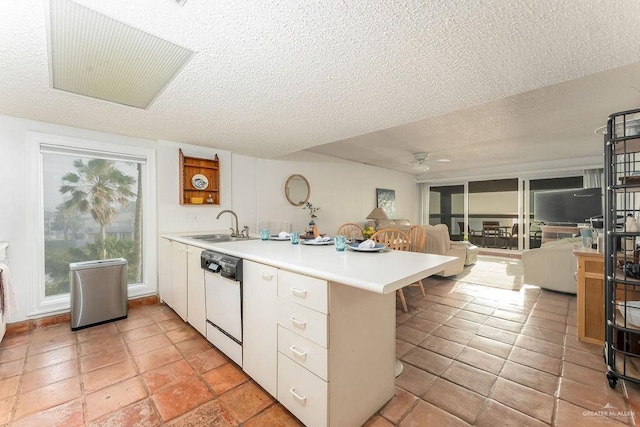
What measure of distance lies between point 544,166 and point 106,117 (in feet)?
25.4

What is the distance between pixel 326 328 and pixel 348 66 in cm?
149

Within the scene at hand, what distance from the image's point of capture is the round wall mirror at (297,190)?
459 centimetres

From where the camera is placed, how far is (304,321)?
4.31 feet

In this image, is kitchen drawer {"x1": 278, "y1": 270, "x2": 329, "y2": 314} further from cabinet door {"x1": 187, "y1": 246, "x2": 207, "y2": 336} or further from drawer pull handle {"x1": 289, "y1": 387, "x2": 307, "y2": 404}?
cabinet door {"x1": 187, "y1": 246, "x2": 207, "y2": 336}

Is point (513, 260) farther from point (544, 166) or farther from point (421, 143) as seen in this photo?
point (421, 143)

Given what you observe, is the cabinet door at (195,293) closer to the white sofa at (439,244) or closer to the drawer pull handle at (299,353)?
the drawer pull handle at (299,353)

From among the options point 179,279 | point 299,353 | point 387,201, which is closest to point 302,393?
point 299,353

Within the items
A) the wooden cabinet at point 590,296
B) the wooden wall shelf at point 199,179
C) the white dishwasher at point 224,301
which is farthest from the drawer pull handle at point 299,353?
the wooden wall shelf at point 199,179

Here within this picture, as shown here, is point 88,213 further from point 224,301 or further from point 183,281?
point 224,301

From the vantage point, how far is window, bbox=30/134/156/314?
262 cm

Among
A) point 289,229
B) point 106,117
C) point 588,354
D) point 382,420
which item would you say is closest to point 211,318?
point 382,420

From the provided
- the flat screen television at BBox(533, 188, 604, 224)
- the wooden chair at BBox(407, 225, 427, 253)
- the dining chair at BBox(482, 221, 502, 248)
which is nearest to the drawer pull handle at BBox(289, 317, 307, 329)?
the wooden chair at BBox(407, 225, 427, 253)

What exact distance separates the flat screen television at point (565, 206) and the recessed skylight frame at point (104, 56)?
658cm

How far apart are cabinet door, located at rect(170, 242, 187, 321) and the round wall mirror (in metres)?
2.14
